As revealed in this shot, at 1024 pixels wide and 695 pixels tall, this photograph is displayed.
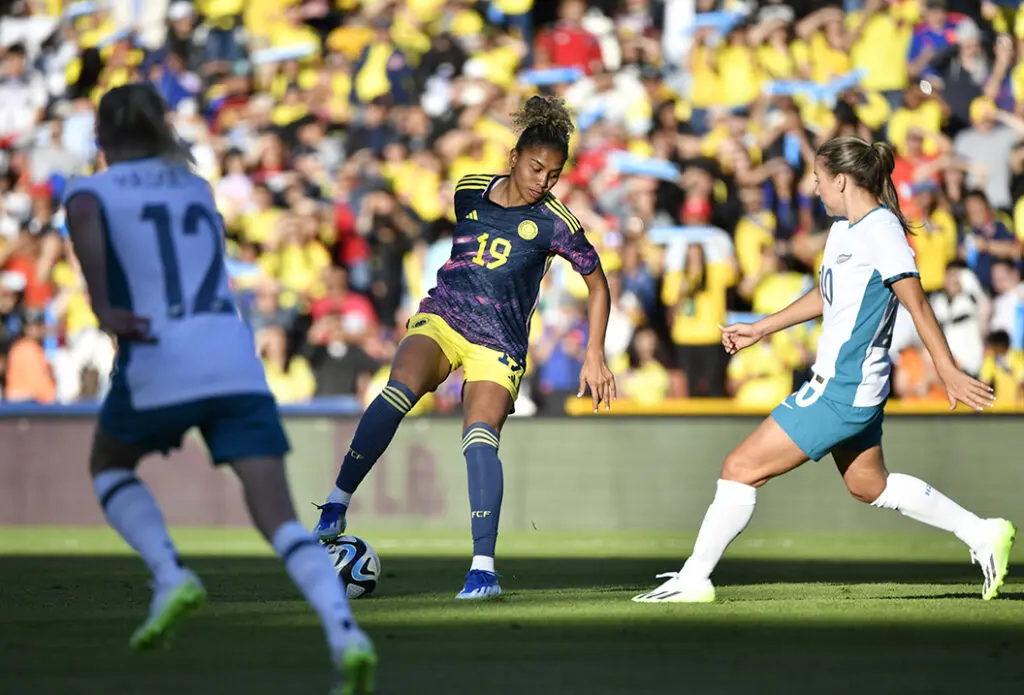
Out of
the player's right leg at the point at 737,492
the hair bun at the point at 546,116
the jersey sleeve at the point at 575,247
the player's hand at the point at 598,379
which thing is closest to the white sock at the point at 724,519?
the player's right leg at the point at 737,492

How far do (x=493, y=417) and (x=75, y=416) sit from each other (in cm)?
901

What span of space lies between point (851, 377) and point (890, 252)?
58 centimetres

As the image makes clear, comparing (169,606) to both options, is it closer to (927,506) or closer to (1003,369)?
(927,506)

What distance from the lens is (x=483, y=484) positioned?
8.18 meters

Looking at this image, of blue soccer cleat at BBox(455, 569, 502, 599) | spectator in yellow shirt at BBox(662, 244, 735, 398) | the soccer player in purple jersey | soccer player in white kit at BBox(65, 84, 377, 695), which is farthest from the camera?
spectator in yellow shirt at BBox(662, 244, 735, 398)

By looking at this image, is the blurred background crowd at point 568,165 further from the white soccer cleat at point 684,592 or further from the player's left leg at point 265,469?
the player's left leg at point 265,469

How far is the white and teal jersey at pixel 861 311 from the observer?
24.9ft

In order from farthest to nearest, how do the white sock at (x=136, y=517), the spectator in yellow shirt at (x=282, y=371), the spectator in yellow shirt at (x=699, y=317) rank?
the spectator in yellow shirt at (x=282, y=371) → the spectator in yellow shirt at (x=699, y=317) → the white sock at (x=136, y=517)

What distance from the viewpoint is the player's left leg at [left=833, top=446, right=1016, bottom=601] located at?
26.0 ft

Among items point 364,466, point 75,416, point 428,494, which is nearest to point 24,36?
point 75,416

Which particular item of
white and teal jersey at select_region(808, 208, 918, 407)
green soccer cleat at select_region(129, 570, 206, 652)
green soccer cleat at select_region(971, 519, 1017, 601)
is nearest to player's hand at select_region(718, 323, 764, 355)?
white and teal jersey at select_region(808, 208, 918, 407)

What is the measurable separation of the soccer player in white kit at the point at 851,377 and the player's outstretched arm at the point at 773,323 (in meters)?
0.05

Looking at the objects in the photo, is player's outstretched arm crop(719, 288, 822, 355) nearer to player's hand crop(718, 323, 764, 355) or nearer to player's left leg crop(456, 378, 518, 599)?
player's hand crop(718, 323, 764, 355)

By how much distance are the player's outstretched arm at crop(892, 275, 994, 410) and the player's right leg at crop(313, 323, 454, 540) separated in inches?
Result: 94.8
